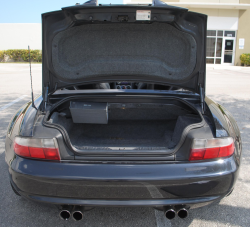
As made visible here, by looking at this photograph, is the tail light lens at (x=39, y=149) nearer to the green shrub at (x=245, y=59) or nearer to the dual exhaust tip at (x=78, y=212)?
the dual exhaust tip at (x=78, y=212)

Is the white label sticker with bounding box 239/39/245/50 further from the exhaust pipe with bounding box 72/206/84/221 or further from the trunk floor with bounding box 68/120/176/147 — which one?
the exhaust pipe with bounding box 72/206/84/221

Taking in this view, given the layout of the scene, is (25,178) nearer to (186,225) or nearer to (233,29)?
(186,225)

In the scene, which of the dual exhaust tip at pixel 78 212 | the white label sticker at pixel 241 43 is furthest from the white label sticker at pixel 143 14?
the white label sticker at pixel 241 43

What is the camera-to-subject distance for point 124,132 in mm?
3074

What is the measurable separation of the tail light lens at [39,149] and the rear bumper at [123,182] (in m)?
0.05

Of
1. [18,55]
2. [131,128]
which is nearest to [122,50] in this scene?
[131,128]

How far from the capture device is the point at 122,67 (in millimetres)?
2377

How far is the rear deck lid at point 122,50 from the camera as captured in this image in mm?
2117

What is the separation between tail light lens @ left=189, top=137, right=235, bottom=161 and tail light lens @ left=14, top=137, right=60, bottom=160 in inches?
41.0

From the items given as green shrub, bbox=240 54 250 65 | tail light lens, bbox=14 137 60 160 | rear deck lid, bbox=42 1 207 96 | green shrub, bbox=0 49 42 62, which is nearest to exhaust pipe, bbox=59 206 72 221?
tail light lens, bbox=14 137 60 160

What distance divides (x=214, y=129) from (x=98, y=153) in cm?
96

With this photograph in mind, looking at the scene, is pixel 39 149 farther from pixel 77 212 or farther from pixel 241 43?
pixel 241 43

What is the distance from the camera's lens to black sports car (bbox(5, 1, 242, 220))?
65.7 inches

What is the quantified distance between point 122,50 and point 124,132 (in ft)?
3.81
